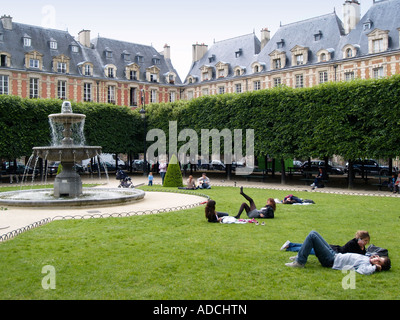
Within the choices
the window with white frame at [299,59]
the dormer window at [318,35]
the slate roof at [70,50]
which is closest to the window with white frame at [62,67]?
the slate roof at [70,50]

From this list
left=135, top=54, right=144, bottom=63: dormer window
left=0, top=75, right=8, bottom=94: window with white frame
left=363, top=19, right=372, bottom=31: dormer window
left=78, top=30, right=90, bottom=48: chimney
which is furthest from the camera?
left=135, top=54, right=144, bottom=63: dormer window

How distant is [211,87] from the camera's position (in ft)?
147

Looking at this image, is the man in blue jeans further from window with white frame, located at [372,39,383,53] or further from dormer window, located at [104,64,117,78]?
dormer window, located at [104,64,117,78]

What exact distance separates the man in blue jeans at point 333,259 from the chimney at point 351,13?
111 ft

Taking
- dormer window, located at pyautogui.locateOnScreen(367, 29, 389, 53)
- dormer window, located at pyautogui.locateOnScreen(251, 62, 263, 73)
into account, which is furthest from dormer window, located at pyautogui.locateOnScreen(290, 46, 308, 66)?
dormer window, located at pyautogui.locateOnScreen(367, 29, 389, 53)

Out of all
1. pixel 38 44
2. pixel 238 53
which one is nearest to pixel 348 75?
pixel 238 53

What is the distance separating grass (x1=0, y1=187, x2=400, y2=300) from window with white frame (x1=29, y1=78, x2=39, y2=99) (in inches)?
1214

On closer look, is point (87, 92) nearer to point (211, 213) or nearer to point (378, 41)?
point (378, 41)

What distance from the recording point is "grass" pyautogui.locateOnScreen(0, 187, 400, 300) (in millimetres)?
4977

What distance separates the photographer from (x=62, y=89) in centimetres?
3891

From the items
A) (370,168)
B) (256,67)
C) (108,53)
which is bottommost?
(370,168)

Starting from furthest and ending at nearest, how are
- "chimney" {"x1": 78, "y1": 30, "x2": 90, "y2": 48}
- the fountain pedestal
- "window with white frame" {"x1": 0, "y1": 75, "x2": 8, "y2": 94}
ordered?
"chimney" {"x1": 78, "y1": 30, "x2": 90, "y2": 48} < "window with white frame" {"x1": 0, "y1": 75, "x2": 8, "y2": 94} < the fountain pedestal

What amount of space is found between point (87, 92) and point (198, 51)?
14869mm

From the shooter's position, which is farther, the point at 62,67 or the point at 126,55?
the point at 126,55
